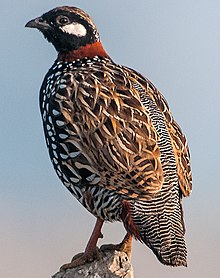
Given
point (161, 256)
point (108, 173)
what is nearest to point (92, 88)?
point (108, 173)

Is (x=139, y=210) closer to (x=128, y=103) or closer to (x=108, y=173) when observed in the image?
(x=108, y=173)

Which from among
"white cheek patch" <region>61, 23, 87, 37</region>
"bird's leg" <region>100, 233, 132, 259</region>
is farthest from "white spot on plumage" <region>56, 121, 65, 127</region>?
"bird's leg" <region>100, 233, 132, 259</region>

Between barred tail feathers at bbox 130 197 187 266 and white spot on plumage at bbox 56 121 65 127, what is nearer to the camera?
barred tail feathers at bbox 130 197 187 266

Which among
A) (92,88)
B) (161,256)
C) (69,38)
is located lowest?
(161,256)

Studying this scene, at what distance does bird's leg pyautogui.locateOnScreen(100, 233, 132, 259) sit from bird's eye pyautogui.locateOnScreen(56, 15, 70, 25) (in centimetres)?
252

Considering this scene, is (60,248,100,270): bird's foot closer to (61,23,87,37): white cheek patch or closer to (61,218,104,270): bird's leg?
(61,218,104,270): bird's leg

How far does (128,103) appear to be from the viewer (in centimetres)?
900

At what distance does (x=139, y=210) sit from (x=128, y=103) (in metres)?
1.14

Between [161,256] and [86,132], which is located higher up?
[86,132]

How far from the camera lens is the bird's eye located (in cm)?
985

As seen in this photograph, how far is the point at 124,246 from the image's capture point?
30.5 ft

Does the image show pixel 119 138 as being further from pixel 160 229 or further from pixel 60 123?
pixel 160 229

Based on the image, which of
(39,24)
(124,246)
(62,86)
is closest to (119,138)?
(62,86)

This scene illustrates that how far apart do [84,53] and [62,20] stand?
459mm
